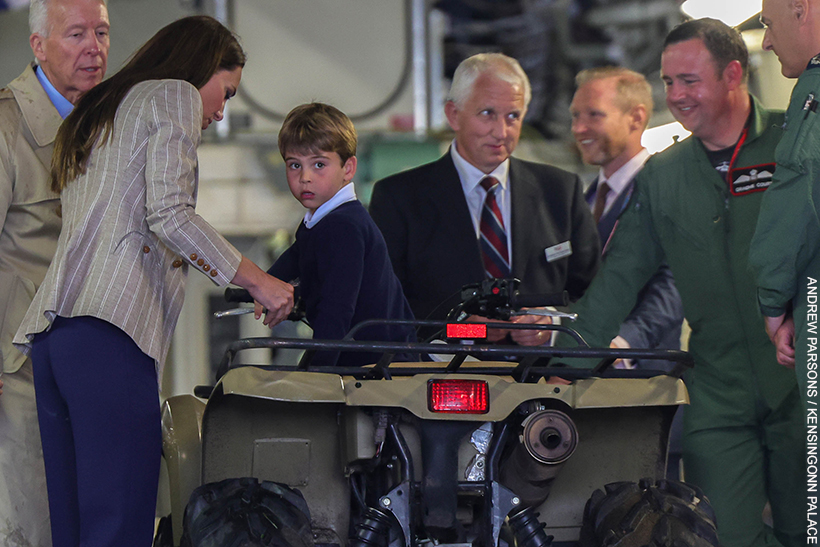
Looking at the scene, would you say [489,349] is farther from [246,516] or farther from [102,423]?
[102,423]

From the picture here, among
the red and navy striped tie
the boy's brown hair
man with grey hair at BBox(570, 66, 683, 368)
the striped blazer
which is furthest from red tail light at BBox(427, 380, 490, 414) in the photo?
man with grey hair at BBox(570, 66, 683, 368)

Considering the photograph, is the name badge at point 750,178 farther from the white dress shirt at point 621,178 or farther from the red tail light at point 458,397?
the red tail light at point 458,397

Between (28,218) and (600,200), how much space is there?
282 centimetres

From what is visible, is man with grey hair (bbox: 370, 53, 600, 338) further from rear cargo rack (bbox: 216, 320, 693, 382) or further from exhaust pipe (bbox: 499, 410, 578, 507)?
exhaust pipe (bbox: 499, 410, 578, 507)

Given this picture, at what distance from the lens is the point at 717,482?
353 cm

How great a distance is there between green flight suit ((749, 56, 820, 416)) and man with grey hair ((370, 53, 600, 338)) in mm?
1316

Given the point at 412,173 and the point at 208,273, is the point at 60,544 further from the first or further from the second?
the point at 412,173

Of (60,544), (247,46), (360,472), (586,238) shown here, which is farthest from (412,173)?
(247,46)

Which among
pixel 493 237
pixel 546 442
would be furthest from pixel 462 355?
pixel 493 237

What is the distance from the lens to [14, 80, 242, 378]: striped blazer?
105 inches

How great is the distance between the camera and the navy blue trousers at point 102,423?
2604 mm

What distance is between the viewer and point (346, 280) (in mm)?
3168

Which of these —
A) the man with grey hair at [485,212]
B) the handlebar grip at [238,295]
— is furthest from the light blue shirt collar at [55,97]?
the man with grey hair at [485,212]

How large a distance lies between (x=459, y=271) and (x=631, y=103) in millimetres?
1659
